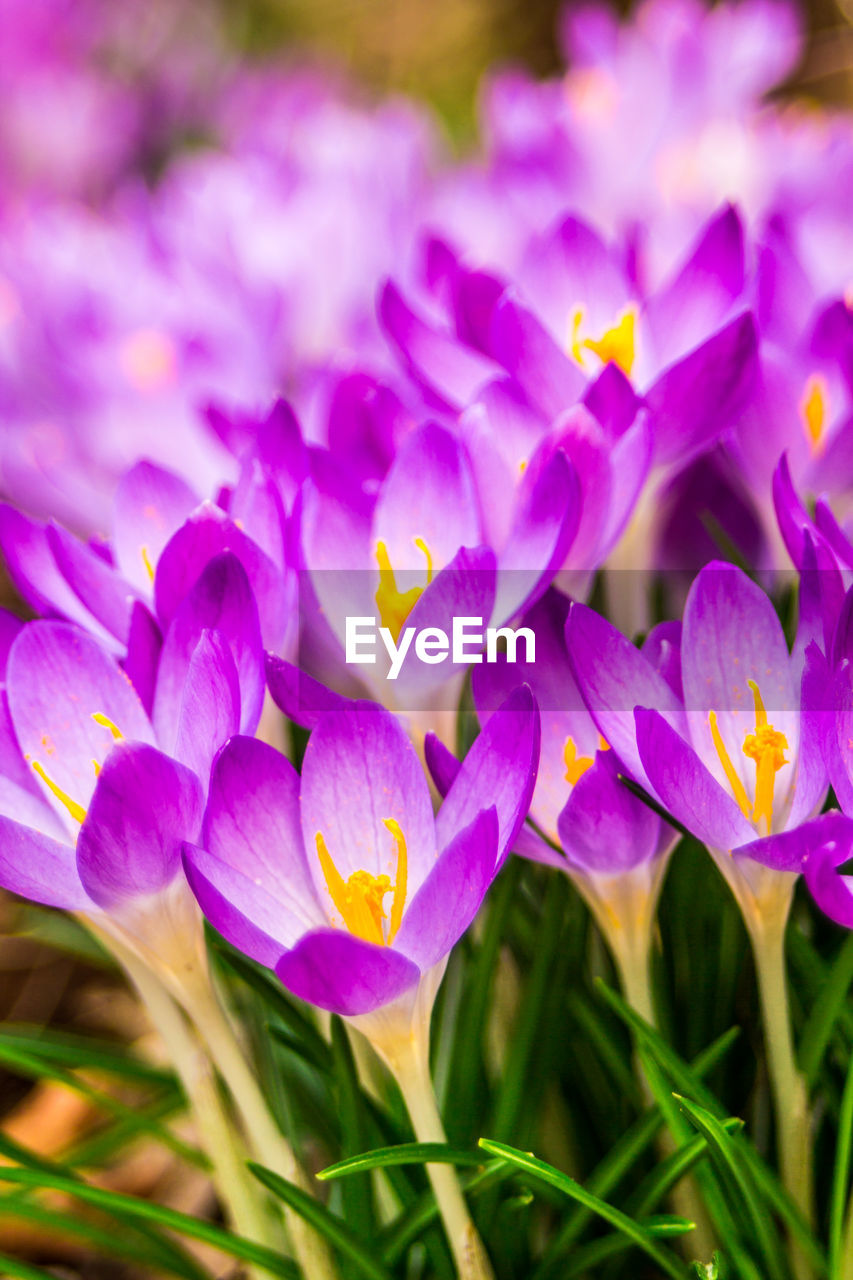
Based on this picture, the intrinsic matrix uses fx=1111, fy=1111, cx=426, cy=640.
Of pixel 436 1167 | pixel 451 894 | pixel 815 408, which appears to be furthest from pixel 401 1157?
pixel 815 408

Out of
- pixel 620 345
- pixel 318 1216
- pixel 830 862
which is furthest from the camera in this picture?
pixel 620 345

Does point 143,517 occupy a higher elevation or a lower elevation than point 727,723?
higher

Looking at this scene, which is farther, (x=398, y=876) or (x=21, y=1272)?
(x=21, y=1272)

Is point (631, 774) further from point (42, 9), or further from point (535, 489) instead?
point (42, 9)

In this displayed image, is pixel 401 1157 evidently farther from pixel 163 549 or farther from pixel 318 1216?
pixel 163 549

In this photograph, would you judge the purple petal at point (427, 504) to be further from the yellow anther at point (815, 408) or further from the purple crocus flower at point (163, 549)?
the yellow anther at point (815, 408)

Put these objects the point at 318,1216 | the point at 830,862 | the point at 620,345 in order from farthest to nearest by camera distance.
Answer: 1. the point at 620,345
2. the point at 318,1216
3. the point at 830,862

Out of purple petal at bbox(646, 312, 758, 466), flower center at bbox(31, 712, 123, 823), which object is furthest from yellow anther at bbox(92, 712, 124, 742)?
purple petal at bbox(646, 312, 758, 466)
